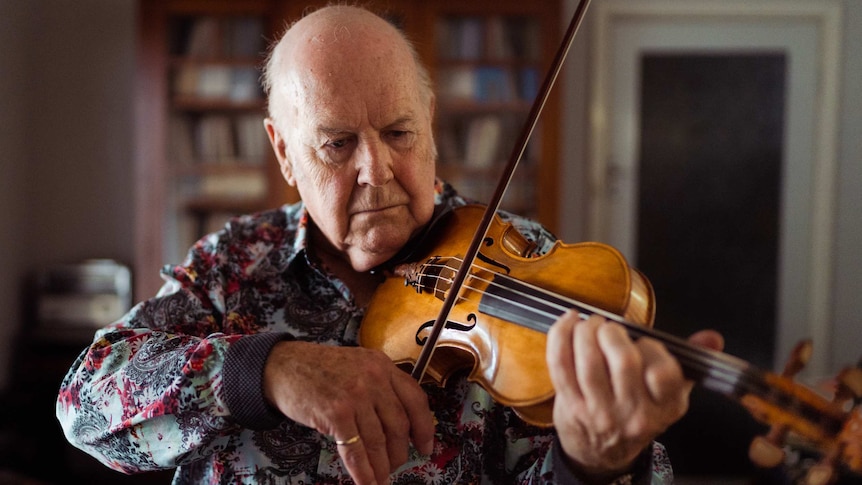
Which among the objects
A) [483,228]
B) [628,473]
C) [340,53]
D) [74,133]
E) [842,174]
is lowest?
[842,174]

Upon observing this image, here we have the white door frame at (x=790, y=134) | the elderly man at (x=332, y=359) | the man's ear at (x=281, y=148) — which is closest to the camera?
the elderly man at (x=332, y=359)

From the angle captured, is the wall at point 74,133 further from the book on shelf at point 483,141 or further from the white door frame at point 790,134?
the white door frame at point 790,134

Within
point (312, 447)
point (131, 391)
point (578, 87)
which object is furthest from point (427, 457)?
point (578, 87)

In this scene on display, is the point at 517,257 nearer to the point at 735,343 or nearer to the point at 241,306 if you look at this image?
the point at 241,306

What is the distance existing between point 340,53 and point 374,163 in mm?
162

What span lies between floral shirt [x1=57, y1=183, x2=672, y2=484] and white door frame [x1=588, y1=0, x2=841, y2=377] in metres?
2.36

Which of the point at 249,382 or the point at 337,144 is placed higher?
the point at 337,144

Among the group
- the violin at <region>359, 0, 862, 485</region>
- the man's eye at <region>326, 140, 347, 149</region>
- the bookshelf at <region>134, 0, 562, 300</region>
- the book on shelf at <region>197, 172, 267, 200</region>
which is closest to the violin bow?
the violin at <region>359, 0, 862, 485</region>

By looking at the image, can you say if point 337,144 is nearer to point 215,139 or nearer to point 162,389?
point 162,389

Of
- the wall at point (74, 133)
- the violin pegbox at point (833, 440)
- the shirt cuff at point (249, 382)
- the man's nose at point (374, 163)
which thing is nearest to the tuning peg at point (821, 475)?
the violin pegbox at point (833, 440)

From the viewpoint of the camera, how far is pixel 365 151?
1016 mm

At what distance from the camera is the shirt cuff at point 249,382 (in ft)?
2.58

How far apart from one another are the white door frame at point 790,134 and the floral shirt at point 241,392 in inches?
92.8

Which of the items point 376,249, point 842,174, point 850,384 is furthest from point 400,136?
point 842,174
